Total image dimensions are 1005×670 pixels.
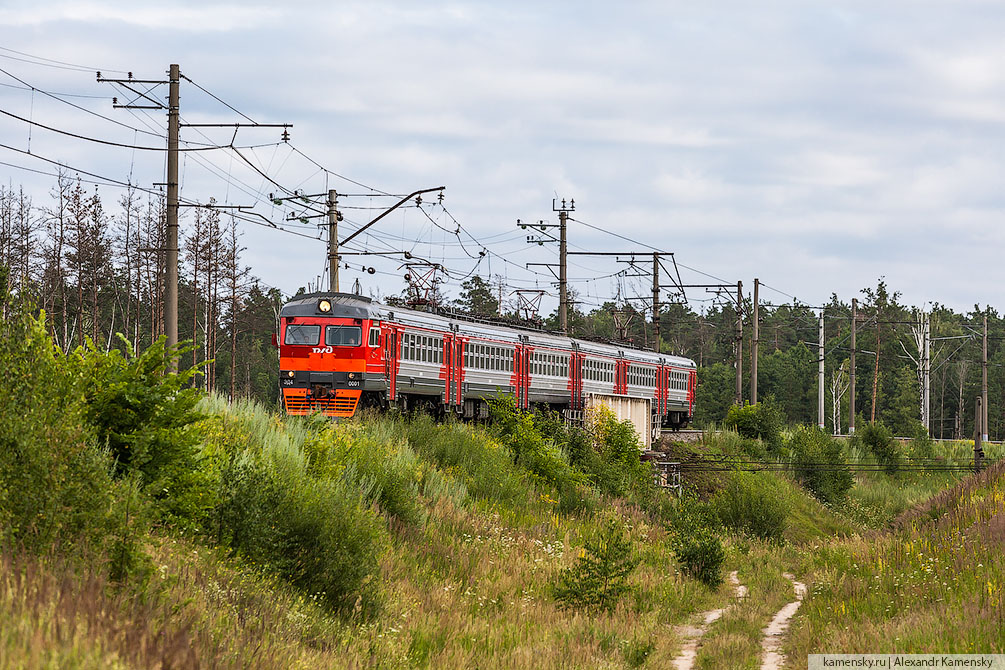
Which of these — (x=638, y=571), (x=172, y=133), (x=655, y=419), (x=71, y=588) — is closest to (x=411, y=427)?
(x=638, y=571)

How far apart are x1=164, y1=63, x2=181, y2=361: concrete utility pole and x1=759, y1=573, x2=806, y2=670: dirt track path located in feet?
39.5

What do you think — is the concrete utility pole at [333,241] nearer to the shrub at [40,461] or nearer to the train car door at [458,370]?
the train car door at [458,370]

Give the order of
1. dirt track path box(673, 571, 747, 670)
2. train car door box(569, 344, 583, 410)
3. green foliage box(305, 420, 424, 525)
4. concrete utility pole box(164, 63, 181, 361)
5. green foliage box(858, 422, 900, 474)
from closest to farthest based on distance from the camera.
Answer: dirt track path box(673, 571, 747, 670)
green foliage box(305, 420, 424, 525)
concrete utility pole box(164, 63, 181, 361)
train car door box(569, 344, 583, 410)
green foliage box(858, 422, 900, 474)

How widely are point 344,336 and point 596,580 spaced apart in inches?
416

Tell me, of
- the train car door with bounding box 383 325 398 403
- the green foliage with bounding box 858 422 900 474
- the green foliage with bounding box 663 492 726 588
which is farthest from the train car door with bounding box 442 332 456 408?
the green foliage with bounding box 858 422 900 474

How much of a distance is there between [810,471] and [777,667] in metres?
35.2

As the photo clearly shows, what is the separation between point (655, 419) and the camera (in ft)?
166

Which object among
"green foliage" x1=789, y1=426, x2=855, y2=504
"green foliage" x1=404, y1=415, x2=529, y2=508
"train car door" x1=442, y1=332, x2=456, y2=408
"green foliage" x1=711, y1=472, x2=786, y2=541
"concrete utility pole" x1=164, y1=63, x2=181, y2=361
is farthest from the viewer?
"green foliage" x1=789, y1=426, x2=855, y2=504

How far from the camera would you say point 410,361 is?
1202 inches

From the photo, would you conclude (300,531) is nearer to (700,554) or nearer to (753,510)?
(700,554)

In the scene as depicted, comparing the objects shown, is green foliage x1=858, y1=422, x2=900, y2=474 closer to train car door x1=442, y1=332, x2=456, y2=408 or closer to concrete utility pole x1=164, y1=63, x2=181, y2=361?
train car door x1=442, y1=332, x2=456, y2=408

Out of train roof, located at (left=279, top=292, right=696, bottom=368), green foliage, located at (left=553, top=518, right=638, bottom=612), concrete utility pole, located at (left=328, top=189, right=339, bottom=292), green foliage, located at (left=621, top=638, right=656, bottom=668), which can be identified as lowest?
green foliage, located at (left=621, top=638, right=656, bottom=668)

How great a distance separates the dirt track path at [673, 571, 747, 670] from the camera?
16.5 m

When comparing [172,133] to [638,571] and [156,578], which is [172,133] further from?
[156,578]
